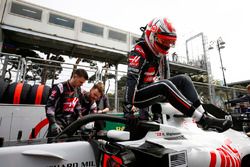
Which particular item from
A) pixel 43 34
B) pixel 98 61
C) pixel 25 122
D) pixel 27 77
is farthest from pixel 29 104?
pixel 98 61

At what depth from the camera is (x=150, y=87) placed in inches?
70.3

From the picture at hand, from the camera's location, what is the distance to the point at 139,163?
1047 mm

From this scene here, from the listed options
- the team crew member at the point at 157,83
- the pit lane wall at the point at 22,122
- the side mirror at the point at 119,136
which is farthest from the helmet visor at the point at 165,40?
the pit lane wall at the point at 22,122

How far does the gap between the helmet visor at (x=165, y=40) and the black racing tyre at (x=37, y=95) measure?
10.2 ft

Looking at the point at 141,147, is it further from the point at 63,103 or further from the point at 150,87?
the point at 63,103

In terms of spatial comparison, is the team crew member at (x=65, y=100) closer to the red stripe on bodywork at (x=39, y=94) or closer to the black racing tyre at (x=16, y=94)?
the red stripe on bodywork at (x=39, y=94)

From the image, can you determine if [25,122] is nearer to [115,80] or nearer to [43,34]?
[115,80]

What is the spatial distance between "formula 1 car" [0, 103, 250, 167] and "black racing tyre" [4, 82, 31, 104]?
297 cm

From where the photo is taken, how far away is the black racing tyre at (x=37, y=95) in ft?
13.0

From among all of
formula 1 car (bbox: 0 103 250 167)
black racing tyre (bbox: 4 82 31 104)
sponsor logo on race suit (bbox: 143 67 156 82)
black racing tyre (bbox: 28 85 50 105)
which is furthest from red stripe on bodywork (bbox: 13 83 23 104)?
sponsor logo on race suit (bbox: 143 67 156 82)

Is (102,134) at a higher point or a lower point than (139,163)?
higher

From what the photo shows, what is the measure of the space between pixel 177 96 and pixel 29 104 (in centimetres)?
330

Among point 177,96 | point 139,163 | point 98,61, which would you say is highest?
point 98,61

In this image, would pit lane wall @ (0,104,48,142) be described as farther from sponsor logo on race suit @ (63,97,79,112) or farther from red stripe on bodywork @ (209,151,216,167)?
red stripe on bodywork @ (209,151,216,167)
